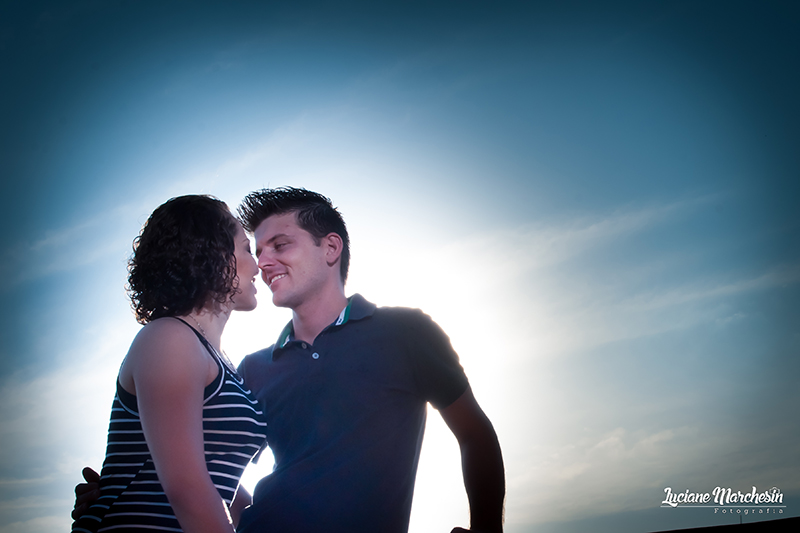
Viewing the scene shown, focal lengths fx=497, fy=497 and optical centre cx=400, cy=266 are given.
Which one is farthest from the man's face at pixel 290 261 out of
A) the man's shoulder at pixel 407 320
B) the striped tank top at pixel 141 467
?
the striped tank top at pixel 141 467

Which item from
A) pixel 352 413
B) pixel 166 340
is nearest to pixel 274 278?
pixel 352 413

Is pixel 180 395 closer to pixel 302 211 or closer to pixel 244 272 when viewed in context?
pixel 244 272

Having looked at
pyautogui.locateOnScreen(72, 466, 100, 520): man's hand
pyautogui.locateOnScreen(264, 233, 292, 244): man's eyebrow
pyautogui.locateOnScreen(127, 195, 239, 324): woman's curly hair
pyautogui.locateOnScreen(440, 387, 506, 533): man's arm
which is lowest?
pyautogui.locateOnScreen(72, 466, 100, 520): man's hand

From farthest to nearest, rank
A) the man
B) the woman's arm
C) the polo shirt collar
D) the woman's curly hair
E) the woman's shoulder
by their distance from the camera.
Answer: the polo shirt collar < the man < the woman's curly hair < the woman's shoulder < the woman's arm

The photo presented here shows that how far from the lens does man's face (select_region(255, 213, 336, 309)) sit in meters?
3.35

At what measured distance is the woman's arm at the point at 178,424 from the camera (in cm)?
184

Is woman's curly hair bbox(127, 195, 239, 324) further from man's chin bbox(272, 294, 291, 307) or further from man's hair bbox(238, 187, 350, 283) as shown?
man's hair bbox(238, 187, 350, 283)

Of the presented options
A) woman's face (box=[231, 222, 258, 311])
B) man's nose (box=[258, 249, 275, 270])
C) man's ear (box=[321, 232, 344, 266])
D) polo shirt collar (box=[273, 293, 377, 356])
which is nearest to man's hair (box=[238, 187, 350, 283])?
man's ear (box=[321, 232, 344, 266])

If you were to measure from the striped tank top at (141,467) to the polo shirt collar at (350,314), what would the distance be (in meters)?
0.90

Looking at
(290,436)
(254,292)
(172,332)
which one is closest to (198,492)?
(172,332)

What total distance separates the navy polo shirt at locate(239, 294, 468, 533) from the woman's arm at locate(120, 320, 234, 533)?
0.70 meters

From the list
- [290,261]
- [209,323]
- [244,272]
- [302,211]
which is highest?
[302,211]

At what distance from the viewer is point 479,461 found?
274 cm

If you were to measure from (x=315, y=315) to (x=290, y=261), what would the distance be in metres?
0.43
